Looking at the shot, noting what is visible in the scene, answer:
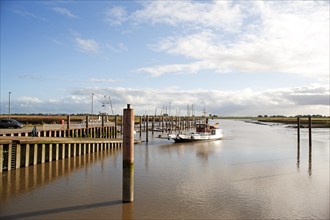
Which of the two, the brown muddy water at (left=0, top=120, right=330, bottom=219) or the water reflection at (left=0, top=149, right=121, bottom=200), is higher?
the water reflection at (left=0, top=149, right=121, bottom=200)

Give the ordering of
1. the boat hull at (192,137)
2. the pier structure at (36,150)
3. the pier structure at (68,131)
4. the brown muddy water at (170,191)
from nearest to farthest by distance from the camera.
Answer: the brown muddy water at (170,191), the pier structure at (36,150), the pier structure at (68,131), the boat hull at (192,137)

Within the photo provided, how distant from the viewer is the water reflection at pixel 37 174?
19.9 metres

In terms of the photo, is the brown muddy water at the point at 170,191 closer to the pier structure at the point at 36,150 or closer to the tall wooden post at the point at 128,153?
the pier structure at the point at 36,150

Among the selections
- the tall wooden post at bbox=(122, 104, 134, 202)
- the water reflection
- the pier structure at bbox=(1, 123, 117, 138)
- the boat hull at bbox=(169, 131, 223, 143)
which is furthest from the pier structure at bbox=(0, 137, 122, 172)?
the boat hull at bbox=(169, 131, 223, 143)

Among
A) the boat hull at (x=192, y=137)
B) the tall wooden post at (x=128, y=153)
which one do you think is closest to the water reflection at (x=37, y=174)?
the tall wooden post at (x=128, y=153)

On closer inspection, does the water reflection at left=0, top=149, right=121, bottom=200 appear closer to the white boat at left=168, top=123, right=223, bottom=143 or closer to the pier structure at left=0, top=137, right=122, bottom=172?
the pier structure at left=0, top=137, right=122, bottom=172

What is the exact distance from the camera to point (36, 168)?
2622cm

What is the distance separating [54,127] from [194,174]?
2121 cm

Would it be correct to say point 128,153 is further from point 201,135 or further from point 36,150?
point 201,135

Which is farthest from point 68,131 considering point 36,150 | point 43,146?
point 36,150

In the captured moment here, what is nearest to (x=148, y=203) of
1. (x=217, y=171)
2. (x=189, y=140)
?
(x=217, y=171)

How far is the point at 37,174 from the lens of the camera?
2420 centimetres

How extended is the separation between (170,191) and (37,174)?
10.7 m

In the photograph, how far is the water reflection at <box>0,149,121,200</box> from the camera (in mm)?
19906
